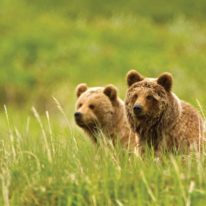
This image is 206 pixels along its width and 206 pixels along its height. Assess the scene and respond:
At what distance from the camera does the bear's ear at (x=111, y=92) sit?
11.0 metres

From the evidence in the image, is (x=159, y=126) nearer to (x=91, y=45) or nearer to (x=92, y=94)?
(x=92, y=94)

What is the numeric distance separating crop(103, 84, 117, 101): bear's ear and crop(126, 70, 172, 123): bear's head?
6.32 ft

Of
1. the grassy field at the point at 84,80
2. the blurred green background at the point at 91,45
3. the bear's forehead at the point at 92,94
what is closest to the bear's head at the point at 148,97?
the grassy field at the point at 84,80

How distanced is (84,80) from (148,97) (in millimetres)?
13980

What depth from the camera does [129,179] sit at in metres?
6.94

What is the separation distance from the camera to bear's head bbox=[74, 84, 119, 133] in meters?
10.9

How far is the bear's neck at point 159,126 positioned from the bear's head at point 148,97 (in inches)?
1.3

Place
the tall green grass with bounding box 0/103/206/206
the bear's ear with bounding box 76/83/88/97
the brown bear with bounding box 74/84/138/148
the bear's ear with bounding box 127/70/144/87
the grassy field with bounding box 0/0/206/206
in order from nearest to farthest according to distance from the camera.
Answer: the tall green grass with bounding box 0/103/206/206
the grassy field with bounding box 0/0/206/206
the bear's ear with bounding box 127/70/144/87
the brown bear with bounding box 74/84/138/148
the bear's ear with bounding box 76/83/88/97

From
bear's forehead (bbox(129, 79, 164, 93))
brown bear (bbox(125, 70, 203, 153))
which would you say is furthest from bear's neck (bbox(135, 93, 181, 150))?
bear's forehead (bbox(129, 79, 164, 93))

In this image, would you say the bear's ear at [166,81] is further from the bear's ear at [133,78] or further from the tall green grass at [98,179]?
the tall green grass at [98,179]

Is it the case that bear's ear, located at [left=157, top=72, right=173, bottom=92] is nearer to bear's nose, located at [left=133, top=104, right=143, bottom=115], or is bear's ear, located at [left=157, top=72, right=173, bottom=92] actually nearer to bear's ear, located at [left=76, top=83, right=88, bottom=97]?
bear's nose, located at [left=133, top=104, right=143, bottom=115]

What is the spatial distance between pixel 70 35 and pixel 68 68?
2134 millimetres

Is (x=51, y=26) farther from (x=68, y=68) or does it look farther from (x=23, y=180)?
(x=23, y=180)

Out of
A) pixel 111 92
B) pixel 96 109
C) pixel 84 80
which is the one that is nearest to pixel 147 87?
pixel 111 92
